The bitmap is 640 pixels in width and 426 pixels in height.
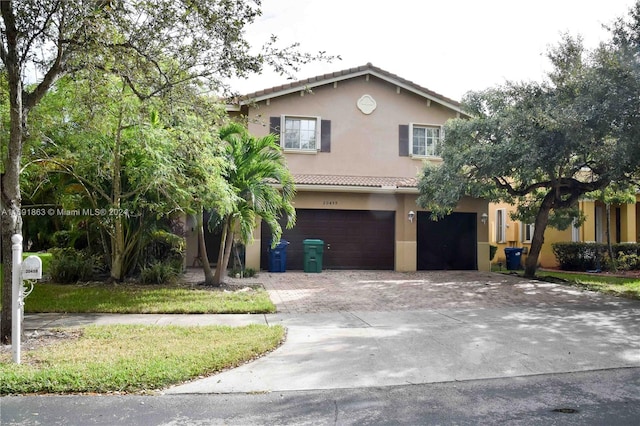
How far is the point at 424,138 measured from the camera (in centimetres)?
1983

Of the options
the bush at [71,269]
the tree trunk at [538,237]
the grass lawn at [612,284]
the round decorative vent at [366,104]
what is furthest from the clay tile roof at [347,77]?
the bush at [71,269]

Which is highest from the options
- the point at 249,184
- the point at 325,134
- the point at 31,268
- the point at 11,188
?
the point at 325,134

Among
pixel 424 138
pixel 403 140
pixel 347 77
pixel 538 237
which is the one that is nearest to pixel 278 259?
pixel 403 140

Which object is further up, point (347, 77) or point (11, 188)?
point (347, 77)

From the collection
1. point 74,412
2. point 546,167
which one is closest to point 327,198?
point 546,167

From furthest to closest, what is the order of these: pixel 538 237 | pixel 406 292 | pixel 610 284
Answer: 1. pixel 538 237
2. pixel 610 284
3. pixel 406 292

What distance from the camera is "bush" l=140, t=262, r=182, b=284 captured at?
13.0m

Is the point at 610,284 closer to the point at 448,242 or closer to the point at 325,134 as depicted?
the point at 448,242

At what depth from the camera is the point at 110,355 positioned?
6406mm

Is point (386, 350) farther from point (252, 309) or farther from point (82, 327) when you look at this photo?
point (82, 327)

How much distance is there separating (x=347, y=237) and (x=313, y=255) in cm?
184

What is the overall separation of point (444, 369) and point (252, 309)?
462 cm

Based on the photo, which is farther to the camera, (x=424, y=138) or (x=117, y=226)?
(x=424, y=138)

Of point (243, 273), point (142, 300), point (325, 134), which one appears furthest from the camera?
point (325, 134)
